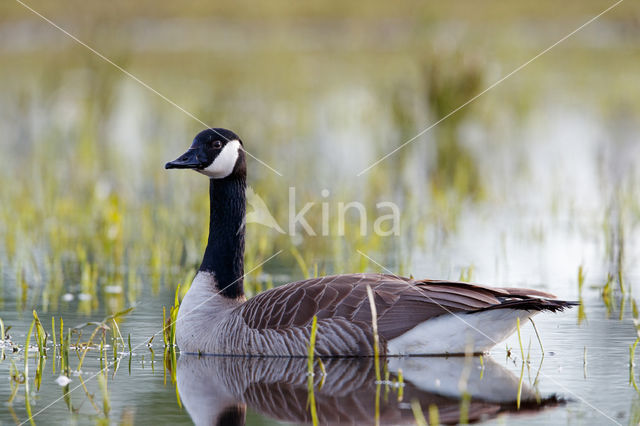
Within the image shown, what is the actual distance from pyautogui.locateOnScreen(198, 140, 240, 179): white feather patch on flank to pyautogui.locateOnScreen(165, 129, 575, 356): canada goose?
1 centimetres

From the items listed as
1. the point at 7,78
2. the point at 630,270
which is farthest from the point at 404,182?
the point at 7,78

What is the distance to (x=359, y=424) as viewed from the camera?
6.72 metres

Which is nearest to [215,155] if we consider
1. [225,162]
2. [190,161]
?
[225,162]

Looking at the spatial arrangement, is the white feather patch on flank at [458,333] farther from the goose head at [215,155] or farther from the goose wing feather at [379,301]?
the goose head at [215,155]

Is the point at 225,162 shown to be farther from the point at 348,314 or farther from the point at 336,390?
the point at 336,390

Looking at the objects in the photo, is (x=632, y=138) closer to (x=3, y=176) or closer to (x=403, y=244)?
(x=403, y=244)

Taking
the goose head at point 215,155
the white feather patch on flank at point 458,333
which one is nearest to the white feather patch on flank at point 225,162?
the goose head at point 215,155

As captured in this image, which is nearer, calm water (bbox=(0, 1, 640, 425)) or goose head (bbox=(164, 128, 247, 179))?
calm water (bbox=(0, 1, 640, 425))

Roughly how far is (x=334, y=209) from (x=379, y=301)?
6.68 metres

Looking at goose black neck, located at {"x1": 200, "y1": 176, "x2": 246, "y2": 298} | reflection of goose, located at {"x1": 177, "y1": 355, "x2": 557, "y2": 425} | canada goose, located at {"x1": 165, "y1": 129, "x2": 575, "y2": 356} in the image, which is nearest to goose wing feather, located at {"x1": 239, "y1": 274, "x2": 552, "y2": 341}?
canada goose, located at {"x1": 165, "y1": 129, "x2": 575, "y2": 356}

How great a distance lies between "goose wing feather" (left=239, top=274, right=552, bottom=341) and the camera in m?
8.46

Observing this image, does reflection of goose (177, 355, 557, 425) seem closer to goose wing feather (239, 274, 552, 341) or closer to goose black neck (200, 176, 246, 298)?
goose wing feather (239, 274, 552, 341)

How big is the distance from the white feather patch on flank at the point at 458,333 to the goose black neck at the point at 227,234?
1.84 m

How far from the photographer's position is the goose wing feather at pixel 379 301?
846cm
